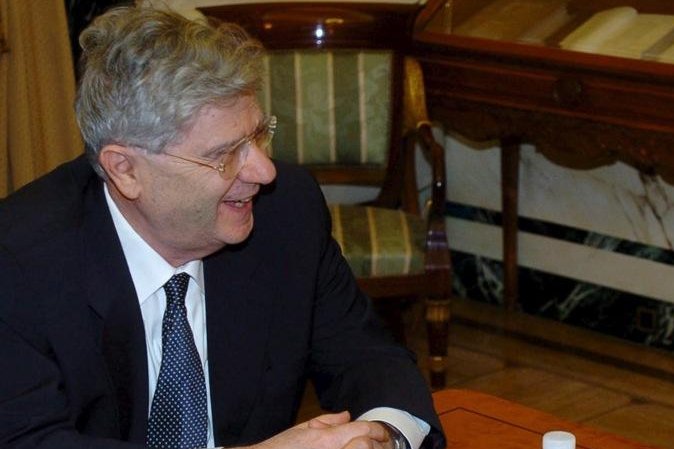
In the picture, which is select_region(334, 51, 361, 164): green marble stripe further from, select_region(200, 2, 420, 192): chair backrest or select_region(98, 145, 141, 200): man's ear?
select_region(98, 145, 141, 200): man's ear

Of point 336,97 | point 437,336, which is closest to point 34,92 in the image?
point 336,97

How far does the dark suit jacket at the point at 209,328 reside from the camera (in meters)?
2.12

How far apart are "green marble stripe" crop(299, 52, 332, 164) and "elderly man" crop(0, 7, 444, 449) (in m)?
2.20

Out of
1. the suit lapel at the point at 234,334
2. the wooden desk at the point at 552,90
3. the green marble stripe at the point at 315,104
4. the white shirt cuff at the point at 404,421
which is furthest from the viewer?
the green marble stripe at the point at 315,104

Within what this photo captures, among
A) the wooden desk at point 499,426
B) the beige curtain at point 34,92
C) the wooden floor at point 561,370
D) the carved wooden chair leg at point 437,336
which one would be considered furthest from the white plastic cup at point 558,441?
the beige curtain at point 34,92

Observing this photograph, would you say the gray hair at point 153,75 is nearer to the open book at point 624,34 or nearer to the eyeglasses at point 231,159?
the eyeglasses at point 231,159

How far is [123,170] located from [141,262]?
0.16 m

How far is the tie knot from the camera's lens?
7.66 feet

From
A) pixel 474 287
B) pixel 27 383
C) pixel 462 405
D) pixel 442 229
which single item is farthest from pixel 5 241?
pixel 474 287

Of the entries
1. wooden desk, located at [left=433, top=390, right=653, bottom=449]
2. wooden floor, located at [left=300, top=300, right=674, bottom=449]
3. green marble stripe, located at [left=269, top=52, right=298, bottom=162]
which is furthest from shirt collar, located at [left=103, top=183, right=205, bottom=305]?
green marble stripe, located at [left=269, top=52, right=298, bottom=162]

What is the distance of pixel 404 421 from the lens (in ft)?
7.52

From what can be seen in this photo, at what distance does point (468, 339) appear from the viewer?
5066 mm

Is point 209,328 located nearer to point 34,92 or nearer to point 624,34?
point 34,92

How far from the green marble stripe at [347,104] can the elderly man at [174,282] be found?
2199 millimetres
